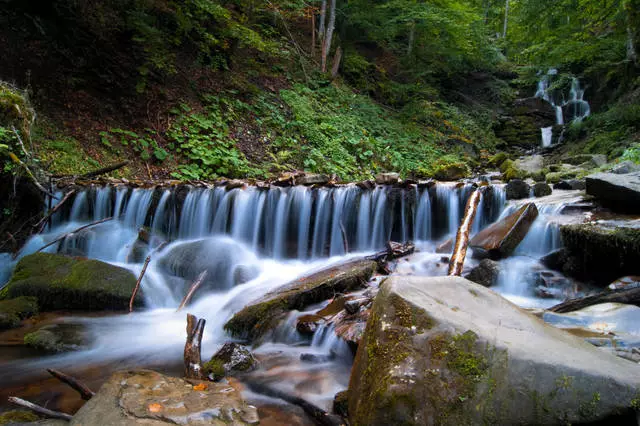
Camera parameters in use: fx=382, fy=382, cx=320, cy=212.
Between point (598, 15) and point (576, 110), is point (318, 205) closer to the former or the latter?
point (598, 15)

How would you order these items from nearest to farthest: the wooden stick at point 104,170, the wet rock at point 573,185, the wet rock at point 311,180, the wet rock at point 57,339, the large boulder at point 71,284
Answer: the wet rock at point 57,339 → the large boulder at point 71,284 → the wet rock at point 573,185 → the wooden stick at point 104,170 → the wet rock at point 311,180

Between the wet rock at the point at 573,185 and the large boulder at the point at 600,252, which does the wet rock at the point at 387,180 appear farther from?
the large boulder at the point at 600,252

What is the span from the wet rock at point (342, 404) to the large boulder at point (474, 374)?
24 cm

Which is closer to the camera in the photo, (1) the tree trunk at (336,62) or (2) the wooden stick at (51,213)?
(2) the wooden stick at (51,213)

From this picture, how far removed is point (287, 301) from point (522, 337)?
9.26 ft

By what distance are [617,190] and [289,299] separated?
16.1 feet

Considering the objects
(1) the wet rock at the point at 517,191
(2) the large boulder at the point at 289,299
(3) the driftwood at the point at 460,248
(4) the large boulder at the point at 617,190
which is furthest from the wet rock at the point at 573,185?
(2) the large boulder at the point at 289,299

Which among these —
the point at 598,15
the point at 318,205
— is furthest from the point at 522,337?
the point at 598,15

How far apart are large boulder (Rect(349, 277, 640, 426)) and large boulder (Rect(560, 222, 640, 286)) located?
9.49ft

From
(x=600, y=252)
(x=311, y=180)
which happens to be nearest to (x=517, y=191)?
(x=600, y=252)

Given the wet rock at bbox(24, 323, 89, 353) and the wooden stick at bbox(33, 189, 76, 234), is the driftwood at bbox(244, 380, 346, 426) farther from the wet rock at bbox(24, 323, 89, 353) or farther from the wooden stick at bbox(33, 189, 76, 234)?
the wooden stick at bbox(33, 189, 76, 234)

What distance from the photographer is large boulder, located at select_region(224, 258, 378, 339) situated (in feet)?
14.6

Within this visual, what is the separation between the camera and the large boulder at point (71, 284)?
211 inches

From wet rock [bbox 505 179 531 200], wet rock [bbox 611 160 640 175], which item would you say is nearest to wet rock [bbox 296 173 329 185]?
wet rock [bbox 505 179 531 200]
